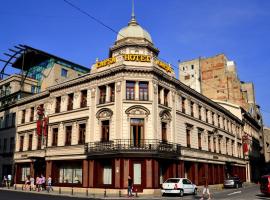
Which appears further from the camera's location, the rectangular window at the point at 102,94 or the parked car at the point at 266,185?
the rectangular window at the point at 102,94

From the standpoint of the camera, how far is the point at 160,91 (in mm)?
Result: 36156

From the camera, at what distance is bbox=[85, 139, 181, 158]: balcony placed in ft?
105

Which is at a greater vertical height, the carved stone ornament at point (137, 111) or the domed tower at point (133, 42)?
the domed tower at point (133, 42)

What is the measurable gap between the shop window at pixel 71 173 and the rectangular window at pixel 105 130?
532 centimetres

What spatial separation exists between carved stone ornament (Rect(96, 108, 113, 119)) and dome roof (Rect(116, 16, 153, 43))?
9.75 meters

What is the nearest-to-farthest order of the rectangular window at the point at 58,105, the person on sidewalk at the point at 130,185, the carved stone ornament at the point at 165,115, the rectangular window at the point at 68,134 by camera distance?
the person on sidewalk at the point at 130,185 → the carved stone ornament at the point at 165,115 → the rectangular window at the point at 68,134 → the rectangular window at the point at 58,105

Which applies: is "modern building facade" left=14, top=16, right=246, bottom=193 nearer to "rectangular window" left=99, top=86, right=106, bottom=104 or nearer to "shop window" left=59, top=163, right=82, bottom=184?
"rectangular window" left=99, top=86, right=106, bottom=104

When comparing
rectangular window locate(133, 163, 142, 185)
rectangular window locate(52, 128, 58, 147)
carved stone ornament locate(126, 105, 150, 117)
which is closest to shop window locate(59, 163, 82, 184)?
rectangular window locate(52, 128, 58, 147)

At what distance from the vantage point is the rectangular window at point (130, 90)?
112 ft

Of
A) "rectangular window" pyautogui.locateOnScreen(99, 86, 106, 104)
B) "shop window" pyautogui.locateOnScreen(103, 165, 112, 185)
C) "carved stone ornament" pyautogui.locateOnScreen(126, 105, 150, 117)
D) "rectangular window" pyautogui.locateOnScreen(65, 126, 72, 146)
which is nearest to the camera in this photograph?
"carved stone ornament" pyautogui.locateOnScreen(126, 105, 150, 117)

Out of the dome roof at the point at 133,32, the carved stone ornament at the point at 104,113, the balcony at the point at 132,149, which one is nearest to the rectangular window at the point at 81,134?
the balcony at the point at 132,149

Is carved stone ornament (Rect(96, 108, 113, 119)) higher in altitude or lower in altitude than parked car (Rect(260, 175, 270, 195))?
higher

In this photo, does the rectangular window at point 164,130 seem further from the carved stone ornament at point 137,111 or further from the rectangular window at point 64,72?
the rectangular window at point 64,72

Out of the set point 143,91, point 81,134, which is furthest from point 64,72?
point 143,91
